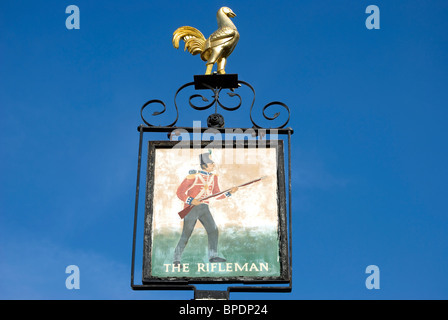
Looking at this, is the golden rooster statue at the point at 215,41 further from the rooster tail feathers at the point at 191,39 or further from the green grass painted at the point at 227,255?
the green grass painted at the point at 227,255

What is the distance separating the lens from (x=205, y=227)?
901cm

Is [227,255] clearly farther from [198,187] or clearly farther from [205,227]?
[198,187]

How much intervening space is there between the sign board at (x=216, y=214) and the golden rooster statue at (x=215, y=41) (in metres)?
1.38

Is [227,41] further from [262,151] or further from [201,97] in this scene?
[262,151]

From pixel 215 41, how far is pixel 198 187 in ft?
7.33

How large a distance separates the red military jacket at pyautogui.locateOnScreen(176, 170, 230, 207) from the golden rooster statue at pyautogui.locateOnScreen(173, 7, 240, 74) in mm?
1626

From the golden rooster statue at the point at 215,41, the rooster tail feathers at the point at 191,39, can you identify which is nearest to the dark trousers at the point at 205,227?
the golden rooster statue at the point at 215,41

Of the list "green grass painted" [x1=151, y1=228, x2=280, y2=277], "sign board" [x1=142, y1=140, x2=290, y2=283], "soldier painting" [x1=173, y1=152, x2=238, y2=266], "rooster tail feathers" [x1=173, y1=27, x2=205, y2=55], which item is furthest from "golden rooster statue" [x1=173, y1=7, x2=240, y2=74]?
"green grass painted" [x1=151, y1=228, x2=280, y2=277]

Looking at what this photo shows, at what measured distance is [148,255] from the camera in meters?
8.77

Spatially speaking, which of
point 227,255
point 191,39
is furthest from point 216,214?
point 191,39

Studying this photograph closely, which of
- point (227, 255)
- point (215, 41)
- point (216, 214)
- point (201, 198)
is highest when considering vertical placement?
point (215, 41)
